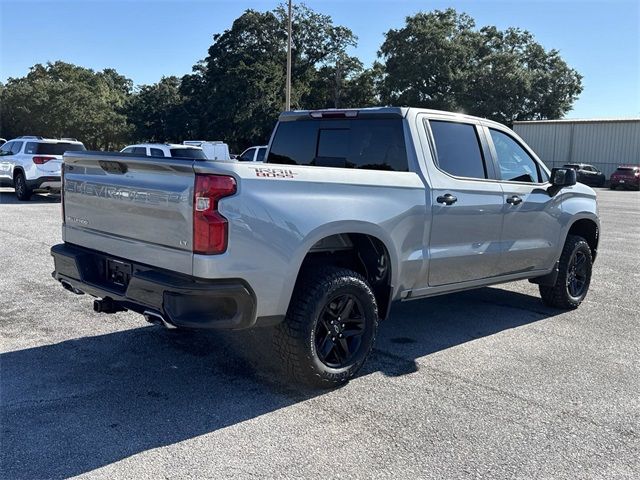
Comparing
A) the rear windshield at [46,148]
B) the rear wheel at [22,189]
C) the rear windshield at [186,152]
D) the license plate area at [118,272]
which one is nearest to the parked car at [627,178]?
the rear windshield at [186,152]

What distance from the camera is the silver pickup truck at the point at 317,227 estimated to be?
3664 mm

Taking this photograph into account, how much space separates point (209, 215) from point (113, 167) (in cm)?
106

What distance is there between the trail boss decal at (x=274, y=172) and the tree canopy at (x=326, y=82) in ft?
144

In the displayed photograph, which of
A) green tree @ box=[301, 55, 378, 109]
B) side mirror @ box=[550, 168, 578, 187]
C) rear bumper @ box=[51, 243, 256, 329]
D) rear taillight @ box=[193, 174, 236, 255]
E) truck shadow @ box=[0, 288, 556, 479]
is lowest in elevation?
truck shadow @ box=[0, 288, 556, 479]

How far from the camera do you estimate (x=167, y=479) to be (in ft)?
10.1

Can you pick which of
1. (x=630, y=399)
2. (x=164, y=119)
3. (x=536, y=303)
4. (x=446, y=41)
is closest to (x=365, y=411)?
(x=630, y=399)

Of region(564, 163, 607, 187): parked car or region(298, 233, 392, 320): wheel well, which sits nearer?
region(298, 233, 392, 320): wheel well

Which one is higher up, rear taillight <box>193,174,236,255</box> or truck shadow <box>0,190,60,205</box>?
rear taillight <box>193,174,236,255</box>

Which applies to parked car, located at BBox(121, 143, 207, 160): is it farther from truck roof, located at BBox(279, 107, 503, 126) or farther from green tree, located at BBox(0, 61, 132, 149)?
green tree, located at BBox(0, 61, 132, 149)

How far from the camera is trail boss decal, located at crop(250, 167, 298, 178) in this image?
3758 mm

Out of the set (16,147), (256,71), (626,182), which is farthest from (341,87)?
(16,147)

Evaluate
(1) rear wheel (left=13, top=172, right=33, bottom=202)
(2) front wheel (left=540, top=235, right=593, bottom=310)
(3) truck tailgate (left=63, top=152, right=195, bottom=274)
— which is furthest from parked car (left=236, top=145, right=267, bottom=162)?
(3) truck tailgate (left=63, top=152, right=195, bottom=274)

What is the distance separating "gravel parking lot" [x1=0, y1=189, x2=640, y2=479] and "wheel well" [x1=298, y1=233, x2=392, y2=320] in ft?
1.99

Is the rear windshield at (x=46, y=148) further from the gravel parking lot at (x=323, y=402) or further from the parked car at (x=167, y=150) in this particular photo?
the gravel parking lot at (x=323, y=402)
